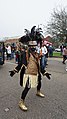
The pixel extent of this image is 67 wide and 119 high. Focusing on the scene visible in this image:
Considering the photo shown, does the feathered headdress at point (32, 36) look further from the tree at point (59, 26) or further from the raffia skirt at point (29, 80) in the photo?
the tree at point (59, 26)

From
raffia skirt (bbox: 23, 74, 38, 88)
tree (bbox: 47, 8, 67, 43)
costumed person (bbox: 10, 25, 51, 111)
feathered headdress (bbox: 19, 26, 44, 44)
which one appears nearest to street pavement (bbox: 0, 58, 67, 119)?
costumed person (bbox: 10, 25, 51, 111)

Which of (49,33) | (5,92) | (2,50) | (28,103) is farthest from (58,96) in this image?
(49,33)

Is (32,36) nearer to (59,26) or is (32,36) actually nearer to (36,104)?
(36,104)

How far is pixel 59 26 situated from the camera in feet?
125

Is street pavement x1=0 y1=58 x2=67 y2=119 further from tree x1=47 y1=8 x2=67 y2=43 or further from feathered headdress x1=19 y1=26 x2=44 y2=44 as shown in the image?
tree x1=47 y1=8 x2=67 y2=43

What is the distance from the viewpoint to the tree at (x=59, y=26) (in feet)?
124

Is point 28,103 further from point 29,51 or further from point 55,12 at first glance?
point 55,12

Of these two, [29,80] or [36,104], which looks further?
[36,104]

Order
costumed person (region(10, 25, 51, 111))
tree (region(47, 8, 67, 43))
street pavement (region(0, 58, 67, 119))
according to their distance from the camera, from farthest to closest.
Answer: tree (region(47, 8, 67, 43)), costumed person (region(10, 25, 51, 111)), street pavement (region(0, 58, 67, 119))

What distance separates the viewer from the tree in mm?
37688

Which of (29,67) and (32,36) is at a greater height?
(32,36)

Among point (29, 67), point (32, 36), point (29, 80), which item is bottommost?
point (29, 80)

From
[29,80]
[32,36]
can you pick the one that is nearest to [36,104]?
[29,80]

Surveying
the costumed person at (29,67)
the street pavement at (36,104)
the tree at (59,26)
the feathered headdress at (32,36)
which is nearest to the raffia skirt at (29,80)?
the costumed person at (29,67)
